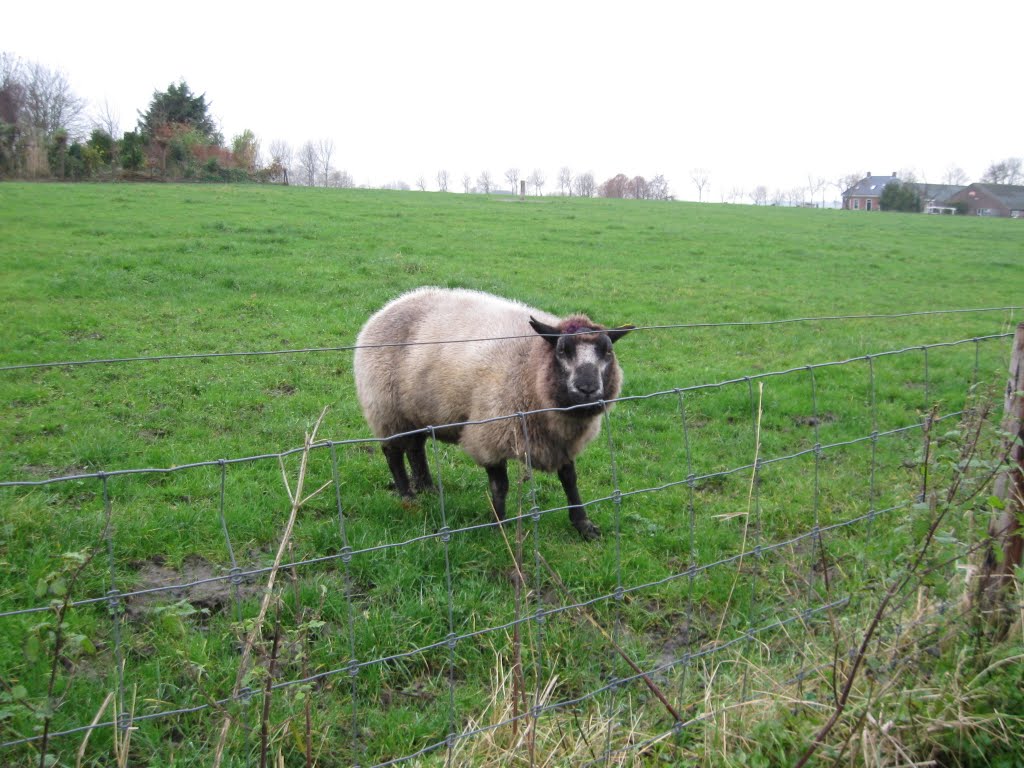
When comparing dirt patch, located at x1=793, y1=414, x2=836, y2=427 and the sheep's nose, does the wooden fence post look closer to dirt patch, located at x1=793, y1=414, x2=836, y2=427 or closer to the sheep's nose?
the sheep's nose

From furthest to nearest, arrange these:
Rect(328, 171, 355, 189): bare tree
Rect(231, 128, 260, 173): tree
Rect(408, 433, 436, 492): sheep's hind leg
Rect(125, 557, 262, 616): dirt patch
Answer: Rect(328, 171, 355, 189): bare tree < Rect(231, 128, 260, 173): tree < Rect(408, 433, 436, 492): sheep's hind leg < Rect(125, 557, 262, 616): dirt patch

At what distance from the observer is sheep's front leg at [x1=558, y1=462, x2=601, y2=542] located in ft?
17.9

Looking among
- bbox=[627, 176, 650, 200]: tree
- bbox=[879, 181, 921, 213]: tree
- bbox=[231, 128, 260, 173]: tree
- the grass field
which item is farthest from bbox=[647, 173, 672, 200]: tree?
the grass field

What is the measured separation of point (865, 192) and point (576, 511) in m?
A: 98.9

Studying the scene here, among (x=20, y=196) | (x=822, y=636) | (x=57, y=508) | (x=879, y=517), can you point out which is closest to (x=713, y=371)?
(x=879, y=517)

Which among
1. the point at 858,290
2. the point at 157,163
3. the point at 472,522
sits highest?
the point at 157,163

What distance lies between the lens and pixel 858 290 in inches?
673

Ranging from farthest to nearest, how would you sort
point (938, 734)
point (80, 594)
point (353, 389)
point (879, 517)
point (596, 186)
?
point (596, 186), point (353, 389), point (879, 517), point (80, 594), point (938, 734)

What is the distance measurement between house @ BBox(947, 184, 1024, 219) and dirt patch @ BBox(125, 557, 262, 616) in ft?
294

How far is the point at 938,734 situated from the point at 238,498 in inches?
180

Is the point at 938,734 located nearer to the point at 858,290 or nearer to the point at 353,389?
the point at 353,389

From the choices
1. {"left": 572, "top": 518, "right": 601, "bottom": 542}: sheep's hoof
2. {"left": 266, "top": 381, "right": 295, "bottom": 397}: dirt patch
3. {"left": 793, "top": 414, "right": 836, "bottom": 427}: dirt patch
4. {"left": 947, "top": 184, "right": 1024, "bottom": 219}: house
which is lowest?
{"left": 572, "top": 518, "right": 601, "bottom": 542}: sheep's hoof

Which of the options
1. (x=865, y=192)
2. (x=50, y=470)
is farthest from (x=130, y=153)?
(x=865, y=192)

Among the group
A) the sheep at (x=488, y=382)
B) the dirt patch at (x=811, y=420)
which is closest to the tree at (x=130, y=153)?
the sheep at (x=488, y=382)
